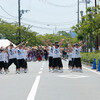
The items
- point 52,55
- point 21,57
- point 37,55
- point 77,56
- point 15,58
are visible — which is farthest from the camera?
point 37,55

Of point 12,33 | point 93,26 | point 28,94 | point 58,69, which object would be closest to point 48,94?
point 28,94

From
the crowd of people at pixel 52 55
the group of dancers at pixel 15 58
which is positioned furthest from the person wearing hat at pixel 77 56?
the group of dancers at pixel 15 58

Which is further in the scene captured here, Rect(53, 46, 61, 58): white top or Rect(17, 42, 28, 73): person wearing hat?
Rect(17, 42, 28, 73): person wearing hat

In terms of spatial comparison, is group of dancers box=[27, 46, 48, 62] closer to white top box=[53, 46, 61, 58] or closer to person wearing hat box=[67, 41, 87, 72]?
person wearing hat box=[67, 41, 87, 72]

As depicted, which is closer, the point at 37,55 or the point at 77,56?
the point at 77,56

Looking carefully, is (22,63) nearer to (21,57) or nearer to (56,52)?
(21,57)

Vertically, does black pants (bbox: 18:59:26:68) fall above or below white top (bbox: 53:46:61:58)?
below

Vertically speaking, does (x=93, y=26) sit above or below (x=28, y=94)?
above

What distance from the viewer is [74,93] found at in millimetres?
10484

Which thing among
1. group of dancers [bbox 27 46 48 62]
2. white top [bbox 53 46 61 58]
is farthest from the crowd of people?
group of dancers [bbox 27 46 48 62]

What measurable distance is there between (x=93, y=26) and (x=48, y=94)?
88.0ft

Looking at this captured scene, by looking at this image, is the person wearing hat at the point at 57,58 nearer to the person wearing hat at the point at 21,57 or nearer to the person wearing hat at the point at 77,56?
the person wearing hat at the point at 77,56

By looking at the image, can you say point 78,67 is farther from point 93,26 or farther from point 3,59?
point 93,26

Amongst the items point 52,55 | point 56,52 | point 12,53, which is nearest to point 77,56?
point 56,52
